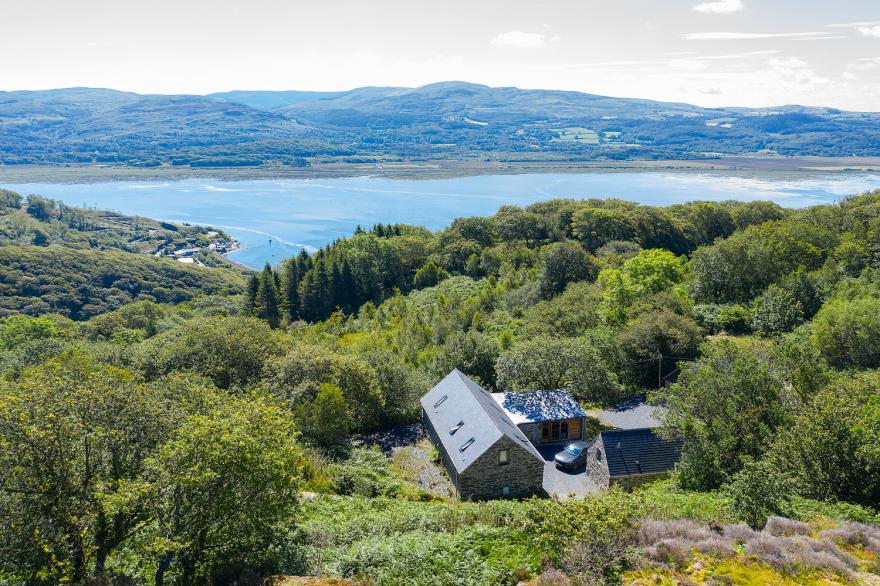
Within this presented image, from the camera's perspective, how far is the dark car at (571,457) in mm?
25250

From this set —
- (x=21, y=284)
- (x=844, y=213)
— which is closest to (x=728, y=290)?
(x=844, y=213)

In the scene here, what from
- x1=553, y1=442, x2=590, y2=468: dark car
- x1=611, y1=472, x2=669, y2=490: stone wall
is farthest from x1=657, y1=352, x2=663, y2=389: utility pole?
x1=611, y1=472, x2=669, y2=490: stone wall

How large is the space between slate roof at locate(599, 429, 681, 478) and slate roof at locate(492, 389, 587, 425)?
3963mm

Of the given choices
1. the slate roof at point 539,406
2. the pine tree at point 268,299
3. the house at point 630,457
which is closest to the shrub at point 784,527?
the house at point 630,457

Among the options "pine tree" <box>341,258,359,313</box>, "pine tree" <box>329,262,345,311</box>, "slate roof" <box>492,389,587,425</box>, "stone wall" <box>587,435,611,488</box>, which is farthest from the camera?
"pine tree" <box>341,258,359,313</box>

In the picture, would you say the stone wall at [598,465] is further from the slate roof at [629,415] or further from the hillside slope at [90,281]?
the hillside slope at [90,281]

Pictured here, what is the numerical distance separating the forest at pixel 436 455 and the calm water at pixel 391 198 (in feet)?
265

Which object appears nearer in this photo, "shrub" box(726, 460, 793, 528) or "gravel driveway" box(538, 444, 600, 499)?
"shrub" box(726, 460, 793, 528)

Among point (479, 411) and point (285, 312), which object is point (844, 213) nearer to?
point (479, 411)

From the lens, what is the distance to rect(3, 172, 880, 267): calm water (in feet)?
424

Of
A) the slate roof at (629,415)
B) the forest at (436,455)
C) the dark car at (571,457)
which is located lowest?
the dark car at (571,457)

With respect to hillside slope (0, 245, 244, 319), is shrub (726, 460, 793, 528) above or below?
above

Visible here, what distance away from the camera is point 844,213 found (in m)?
55.9

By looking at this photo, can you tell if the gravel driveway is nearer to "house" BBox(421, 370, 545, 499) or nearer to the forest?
"house" BBox(421, 370, 545, 499)
